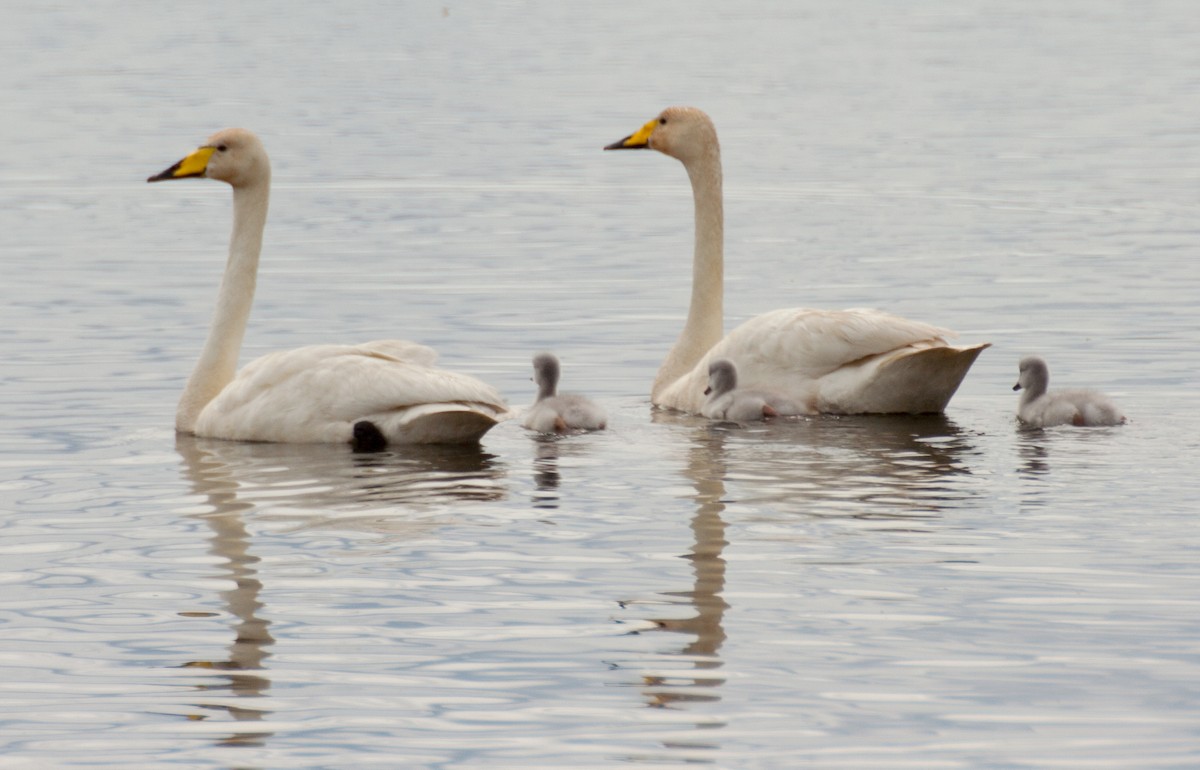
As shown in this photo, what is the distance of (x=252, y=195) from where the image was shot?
1340 centimetres

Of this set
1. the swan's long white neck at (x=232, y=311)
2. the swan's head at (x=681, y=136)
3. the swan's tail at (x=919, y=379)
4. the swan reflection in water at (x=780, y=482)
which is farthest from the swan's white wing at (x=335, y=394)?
the swan's head at (x=681, y=136)

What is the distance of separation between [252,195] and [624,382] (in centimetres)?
299

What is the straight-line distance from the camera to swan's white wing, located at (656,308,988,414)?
1280 cm

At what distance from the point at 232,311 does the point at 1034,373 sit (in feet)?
16.2

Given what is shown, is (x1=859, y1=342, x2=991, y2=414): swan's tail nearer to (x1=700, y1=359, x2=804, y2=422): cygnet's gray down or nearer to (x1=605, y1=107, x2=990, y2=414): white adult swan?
(x1=605, y1=107, x2=990, y2=414): white adult swan

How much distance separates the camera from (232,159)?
13352 millimetres

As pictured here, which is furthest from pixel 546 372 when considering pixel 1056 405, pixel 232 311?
pixel 1056 405

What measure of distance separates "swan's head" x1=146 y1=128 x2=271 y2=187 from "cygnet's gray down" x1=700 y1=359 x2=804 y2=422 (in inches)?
123

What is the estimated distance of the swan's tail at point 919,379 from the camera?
1266cm

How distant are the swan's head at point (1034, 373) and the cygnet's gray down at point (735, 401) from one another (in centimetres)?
138

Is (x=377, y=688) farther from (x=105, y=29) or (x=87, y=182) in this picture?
(x=105, y=29)

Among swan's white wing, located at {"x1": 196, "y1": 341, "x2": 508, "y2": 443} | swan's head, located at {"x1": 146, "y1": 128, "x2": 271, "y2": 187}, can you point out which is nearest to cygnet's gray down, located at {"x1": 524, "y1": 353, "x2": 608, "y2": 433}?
swan's white wing, located at {"x1": 196, "y1": 341, "x2": 508, "y2": 443}

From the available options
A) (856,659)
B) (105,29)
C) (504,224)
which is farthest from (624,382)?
(105,29)

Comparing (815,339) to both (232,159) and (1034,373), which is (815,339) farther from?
(232,159)
